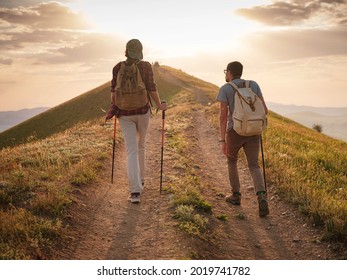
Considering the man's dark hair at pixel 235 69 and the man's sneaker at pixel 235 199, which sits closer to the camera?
the man's dark hair at pixel 235 69

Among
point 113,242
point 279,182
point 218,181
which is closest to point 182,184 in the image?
point 218,181

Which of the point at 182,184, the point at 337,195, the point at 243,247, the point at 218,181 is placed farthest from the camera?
the point at 218,181

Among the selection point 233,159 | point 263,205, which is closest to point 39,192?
point 233,159

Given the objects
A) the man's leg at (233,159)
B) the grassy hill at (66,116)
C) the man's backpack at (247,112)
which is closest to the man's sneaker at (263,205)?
the man's leg at (233,159)

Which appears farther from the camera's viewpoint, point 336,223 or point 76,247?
point 336,223

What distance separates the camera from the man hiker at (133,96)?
7527mm

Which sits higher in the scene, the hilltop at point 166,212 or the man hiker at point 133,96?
the man hiker at point 133,96

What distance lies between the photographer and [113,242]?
6.31 m

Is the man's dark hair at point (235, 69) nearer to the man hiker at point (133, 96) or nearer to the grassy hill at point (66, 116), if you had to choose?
the man hiker at point (133, 96)

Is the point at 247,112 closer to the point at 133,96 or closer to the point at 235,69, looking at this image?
the point at 235,69

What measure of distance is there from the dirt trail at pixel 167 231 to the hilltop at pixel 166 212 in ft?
0.06

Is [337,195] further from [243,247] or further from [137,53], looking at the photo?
[137,53]

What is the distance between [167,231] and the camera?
21.9 ft

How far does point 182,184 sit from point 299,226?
3.21 metres
